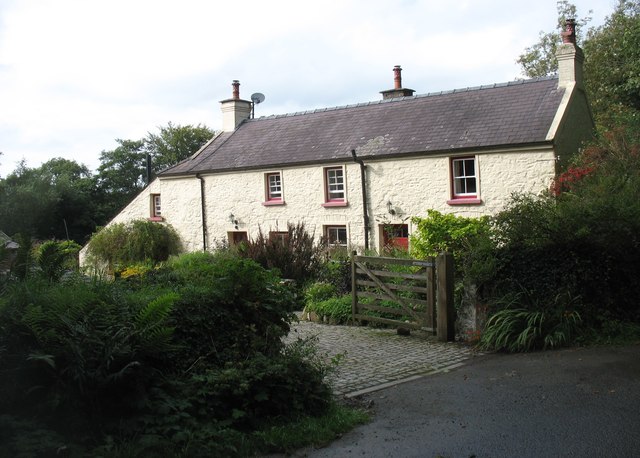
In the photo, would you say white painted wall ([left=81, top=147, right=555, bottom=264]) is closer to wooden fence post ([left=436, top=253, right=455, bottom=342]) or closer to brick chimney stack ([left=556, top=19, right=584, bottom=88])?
brick chimney stack ([left=556, top=19, right=584, bottom=88])

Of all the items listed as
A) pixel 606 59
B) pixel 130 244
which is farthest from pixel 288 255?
pixel 606 59

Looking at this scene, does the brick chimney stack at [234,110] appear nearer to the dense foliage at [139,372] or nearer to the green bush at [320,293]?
the green bush at [320,293]

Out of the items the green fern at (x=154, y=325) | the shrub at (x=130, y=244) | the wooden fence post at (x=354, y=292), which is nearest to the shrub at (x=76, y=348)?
the green fern at (x=154, y=325)

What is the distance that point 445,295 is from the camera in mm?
11211

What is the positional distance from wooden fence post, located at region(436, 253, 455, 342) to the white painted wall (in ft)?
28.4

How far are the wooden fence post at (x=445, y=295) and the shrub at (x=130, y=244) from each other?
17.0m

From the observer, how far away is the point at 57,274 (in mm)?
6988

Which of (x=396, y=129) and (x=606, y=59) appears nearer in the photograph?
(x=396, y=129)

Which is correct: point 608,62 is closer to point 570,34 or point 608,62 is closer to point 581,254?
point 570,34

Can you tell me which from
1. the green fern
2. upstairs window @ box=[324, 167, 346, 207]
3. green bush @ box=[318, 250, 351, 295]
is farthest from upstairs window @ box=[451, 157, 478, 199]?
the green fern

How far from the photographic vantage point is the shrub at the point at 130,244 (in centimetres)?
2622

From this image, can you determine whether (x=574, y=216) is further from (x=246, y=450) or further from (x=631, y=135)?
(x=631, y=135)

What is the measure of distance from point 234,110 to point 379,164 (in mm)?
10669

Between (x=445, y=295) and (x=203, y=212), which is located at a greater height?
(x=203, y=212)
